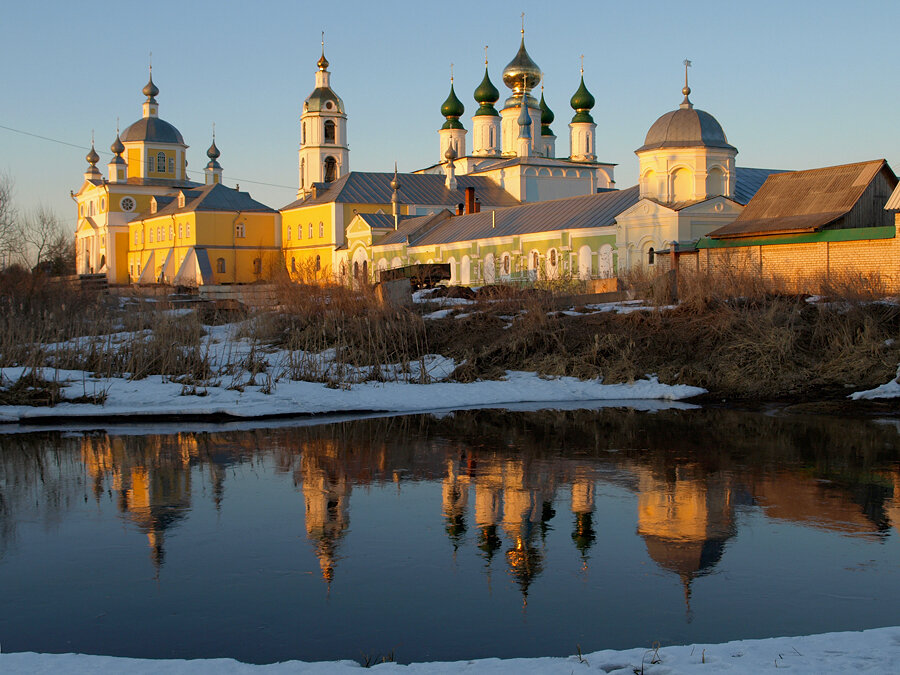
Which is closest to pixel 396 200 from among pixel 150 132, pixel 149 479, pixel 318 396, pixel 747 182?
pixel 747 182

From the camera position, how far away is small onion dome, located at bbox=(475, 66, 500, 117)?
62.8 m

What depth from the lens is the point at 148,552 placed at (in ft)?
22.6

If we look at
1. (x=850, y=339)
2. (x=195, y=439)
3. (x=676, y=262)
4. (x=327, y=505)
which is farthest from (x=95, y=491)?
(x=676, y=262)

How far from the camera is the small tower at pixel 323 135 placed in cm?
6291

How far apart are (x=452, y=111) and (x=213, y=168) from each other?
58.6 feet

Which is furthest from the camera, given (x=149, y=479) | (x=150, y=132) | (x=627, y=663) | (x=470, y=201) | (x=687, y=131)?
(x=150, y=132)

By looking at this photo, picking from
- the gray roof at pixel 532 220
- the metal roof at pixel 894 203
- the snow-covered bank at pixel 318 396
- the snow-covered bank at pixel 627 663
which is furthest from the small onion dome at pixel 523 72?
the snow-covered bank at pixel 627 663

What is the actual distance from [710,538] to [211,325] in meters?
22.0

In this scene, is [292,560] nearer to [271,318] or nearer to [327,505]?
[327,505]

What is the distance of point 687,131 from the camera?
3491 centimetres

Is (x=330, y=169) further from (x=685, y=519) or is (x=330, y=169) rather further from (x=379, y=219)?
(x=685, y=519)

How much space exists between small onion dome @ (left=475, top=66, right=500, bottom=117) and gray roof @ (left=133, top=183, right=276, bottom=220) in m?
15.5

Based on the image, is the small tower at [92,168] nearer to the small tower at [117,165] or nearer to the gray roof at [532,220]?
the small tower at [117,165]

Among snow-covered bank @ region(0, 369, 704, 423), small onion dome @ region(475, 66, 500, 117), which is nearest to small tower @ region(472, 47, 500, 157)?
small onion dome @ region(475, 66, 500, 117)
